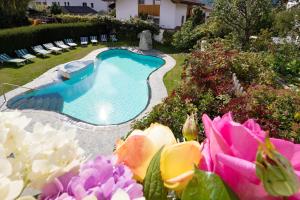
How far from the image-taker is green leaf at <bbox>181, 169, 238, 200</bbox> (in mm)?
609

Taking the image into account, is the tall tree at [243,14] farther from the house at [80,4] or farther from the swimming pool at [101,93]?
the house at [80,4]

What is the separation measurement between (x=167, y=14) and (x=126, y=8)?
4.27 m

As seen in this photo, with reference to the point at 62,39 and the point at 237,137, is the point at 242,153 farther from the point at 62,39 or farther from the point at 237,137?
the point at 62,39

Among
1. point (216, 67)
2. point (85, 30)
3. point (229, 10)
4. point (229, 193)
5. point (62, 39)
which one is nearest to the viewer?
point (229, 193)

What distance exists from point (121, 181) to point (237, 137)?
24 centimetres

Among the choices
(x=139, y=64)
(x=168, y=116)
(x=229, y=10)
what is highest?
(x=229, y=10)

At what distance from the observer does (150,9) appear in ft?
111

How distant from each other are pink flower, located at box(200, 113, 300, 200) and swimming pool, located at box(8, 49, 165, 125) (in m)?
11.7

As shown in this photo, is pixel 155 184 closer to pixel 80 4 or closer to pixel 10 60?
pixel 10 60

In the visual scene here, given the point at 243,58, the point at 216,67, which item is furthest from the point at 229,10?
the point at 216,67

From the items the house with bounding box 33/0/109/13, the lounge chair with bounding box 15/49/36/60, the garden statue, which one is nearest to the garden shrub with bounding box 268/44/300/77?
the garden statue

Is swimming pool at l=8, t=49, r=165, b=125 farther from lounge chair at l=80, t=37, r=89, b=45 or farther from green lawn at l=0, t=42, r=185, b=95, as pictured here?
lounge chair at l=80, t=37, r=89, b=45

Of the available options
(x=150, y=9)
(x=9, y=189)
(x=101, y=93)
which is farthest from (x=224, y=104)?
(x=150, y=9)

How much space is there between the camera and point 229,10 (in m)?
18.7
